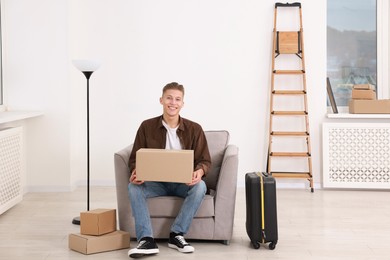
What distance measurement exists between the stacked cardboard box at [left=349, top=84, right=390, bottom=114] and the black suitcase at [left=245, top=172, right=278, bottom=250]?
2.79 meters

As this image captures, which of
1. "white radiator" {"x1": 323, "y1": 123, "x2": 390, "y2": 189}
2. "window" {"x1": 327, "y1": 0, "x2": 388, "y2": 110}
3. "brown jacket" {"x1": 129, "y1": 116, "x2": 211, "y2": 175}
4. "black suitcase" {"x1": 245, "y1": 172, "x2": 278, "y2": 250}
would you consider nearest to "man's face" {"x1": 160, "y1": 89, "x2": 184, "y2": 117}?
"brown jacket" {"x1": 129, "y1": 116, "x2": 211, "y2": 175}

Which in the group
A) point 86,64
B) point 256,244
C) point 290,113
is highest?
point 86,64

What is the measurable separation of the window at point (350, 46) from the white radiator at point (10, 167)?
3.56m

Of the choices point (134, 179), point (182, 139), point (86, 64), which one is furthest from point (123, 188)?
point (86, 64)

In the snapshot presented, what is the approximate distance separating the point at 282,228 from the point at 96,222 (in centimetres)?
155

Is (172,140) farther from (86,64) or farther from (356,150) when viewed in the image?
(356,150)

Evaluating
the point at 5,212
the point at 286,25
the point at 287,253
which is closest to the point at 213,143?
the point at 287,253

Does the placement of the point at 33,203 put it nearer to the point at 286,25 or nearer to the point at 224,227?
the point at 224,227

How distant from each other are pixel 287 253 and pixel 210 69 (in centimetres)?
309

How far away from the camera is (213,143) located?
5074mm

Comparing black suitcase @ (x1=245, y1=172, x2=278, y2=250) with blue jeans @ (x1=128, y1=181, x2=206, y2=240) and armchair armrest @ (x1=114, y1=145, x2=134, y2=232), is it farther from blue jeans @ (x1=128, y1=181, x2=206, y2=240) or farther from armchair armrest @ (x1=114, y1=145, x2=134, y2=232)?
armchair armrest @ (x1=114, y1=145, x2=134, y2=232)

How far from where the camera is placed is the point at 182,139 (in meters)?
4.69

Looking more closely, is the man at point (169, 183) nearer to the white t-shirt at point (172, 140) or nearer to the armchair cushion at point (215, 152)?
the white t-shirt at point (172, 140)

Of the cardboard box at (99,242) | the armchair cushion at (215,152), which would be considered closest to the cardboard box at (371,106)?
the armchair cushion at (215,152)
